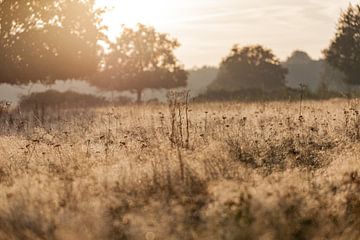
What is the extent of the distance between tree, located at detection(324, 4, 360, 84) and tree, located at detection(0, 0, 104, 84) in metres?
25.5

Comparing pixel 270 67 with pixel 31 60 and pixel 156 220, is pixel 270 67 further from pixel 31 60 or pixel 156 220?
pixel 156 220

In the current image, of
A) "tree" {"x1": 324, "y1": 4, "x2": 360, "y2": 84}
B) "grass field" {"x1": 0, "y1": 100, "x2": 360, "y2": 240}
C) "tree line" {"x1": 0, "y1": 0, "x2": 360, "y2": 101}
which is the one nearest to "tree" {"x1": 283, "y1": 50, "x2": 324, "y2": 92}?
"tree line" {"x1": 0, "y1": 0, "x2": 360, "y2": 101}

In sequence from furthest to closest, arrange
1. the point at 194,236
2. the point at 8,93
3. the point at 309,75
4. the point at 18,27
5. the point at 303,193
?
the point at 8,93
the point at 309,75
the point at 18,27
the point at 303,193
the point at 194,236

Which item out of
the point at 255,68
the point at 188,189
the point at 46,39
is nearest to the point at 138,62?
the point at 255,68

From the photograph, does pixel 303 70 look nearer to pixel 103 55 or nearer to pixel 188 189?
pixel 103 55

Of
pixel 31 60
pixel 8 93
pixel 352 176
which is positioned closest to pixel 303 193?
pixel 352 176

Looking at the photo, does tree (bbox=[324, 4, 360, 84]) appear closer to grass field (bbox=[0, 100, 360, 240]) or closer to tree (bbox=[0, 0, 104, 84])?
tree (bbox=[0, 0, 104, 84])

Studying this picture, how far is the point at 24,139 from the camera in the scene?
11891 millimetres

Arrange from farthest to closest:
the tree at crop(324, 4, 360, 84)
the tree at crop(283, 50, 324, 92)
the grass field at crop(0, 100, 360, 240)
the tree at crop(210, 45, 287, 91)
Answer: the tree at crop(283, 50, 324, 92) → the tree at crop(210, 45, 287, 91) → the tree at crop(324, 4, 360, 84) → the grass field at crop(0, 100, 360, 240)

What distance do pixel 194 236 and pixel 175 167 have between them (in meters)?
2.21

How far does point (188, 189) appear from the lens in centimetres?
748

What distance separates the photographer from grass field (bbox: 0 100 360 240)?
253 inches

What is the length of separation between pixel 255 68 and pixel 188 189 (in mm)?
55429

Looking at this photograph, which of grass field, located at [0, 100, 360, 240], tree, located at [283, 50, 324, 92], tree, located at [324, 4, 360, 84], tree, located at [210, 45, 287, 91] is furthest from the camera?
tree, located at [283, 50, 324, 92]
